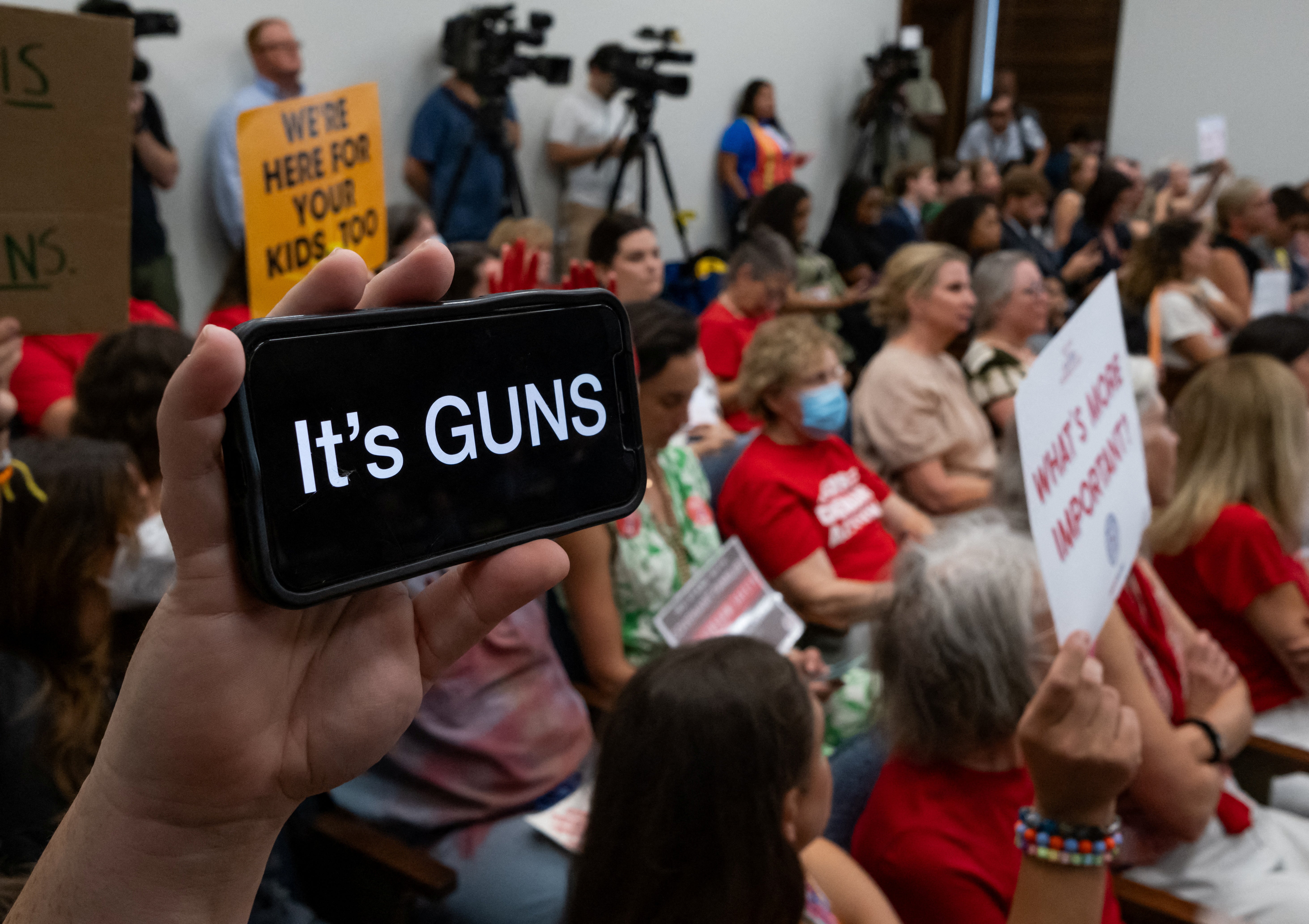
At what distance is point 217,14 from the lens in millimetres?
3836

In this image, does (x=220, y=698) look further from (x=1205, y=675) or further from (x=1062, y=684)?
(x=1205, y=675)

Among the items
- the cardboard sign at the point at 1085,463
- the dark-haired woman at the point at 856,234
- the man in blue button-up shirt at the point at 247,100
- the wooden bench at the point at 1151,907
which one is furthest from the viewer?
the dark-haired woman at the point at 856,234

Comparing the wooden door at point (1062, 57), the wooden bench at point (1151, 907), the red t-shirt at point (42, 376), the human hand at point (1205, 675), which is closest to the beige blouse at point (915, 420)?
the human hand at point (1205, 675)

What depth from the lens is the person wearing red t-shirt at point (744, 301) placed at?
3.45 m

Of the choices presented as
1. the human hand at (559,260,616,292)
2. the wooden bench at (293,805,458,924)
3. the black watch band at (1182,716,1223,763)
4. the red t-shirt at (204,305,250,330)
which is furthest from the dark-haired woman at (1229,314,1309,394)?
the red t-shirt at (204,305,250,330)

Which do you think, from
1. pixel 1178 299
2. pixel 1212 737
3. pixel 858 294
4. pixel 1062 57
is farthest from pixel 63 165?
pixel 1062 57

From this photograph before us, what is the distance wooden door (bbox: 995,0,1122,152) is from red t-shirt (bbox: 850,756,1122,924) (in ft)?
31.9

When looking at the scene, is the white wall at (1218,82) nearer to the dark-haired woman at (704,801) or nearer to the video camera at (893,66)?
the video camera at (893,66)

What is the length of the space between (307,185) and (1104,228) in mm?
5296

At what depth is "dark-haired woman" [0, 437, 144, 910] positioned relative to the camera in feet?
3.98

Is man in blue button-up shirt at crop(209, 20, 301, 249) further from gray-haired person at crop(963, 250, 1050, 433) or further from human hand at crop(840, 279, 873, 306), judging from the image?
gray-haired person at crop(963, 250, 1050, 433)

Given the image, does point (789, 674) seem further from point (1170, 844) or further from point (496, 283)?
point (496, 283)

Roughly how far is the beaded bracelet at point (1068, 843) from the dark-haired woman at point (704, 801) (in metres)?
0.22

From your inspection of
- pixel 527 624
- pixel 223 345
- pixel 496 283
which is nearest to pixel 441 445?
pixel 223 345
